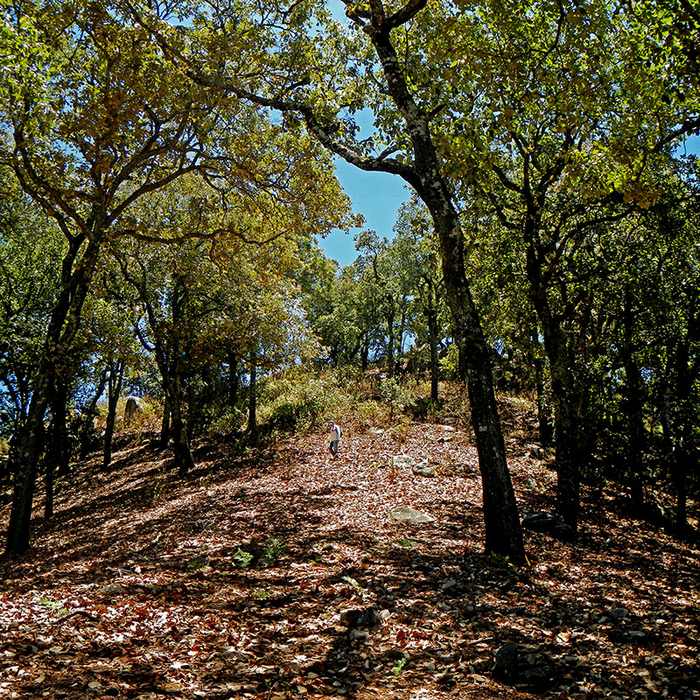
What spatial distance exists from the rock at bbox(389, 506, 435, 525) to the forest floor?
0.91 feet

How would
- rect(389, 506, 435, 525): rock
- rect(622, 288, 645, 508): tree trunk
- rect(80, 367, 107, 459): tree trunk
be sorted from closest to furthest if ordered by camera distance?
rect(389, 506, 435, 525): rock
rect(622, 288, 645, 508): tree trunk
rect(80, 367, 107, 459): tree trunk

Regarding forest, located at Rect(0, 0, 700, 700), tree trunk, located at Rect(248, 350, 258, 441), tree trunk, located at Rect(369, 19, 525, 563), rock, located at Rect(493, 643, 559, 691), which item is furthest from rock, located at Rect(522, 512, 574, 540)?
tree trunk, located at Rect(248, 350, 258, 441)

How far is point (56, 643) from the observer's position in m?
5.64

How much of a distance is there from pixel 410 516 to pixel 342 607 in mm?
5257

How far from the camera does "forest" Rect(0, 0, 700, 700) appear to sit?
6.00m

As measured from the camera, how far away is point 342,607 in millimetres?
7043

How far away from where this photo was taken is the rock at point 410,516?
1182 centimetres

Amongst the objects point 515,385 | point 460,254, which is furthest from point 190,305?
point 515,385

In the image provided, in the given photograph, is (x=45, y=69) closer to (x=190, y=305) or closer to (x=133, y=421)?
(x=190, y=305)

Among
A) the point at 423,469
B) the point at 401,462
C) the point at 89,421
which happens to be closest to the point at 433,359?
the point at 401,462

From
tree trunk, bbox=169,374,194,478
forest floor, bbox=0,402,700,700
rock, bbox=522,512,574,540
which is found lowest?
rock, bbox=522,512,574,540

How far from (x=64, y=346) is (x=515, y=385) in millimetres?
26953

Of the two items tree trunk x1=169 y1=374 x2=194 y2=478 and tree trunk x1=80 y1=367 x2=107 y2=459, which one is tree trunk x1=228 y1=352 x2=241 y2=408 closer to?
tree trunk x1=169 y1=374 x2=194 y2=478

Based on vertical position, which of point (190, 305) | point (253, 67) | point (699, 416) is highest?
point (253, 67)
